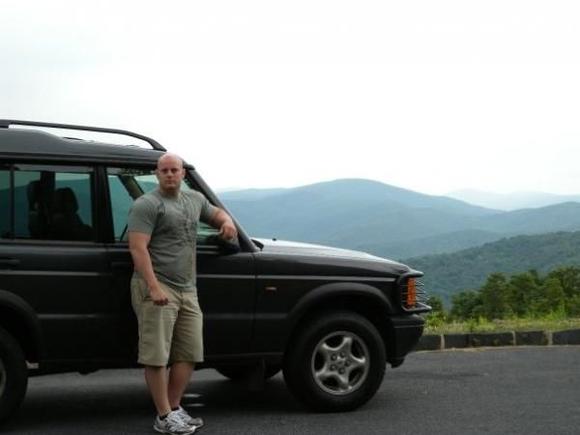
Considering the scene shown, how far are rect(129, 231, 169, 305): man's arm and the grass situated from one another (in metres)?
5.47

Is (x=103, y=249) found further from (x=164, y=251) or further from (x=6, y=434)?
(x=6, y=434)

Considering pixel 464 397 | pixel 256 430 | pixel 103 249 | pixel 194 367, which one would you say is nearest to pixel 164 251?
pixel 103 249

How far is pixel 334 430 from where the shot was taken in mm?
6242

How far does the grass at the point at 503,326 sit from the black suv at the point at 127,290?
3908 millimetres

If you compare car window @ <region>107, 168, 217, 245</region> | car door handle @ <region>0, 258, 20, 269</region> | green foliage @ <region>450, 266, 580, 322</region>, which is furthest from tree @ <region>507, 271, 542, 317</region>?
car door handle @ <region>0, 258, 20, 269</region>

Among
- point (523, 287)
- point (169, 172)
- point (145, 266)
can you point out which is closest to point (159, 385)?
point (145, 266)

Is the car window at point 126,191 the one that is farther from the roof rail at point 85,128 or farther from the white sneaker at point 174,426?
the white sneaker at point 174,426

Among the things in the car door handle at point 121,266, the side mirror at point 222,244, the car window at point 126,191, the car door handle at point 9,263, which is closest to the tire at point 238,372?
the side mirror at point 222,244

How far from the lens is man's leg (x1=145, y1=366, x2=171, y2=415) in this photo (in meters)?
5.95

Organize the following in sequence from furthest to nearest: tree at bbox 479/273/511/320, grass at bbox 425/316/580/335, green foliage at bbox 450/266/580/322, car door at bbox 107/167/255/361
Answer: tree at bbox 479/273/511/320
green foliage at bbox 450/266/580/322
grass at bbox 425/316/580/335
car door at bbox 107/167/255/361

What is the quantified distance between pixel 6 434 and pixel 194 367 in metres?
1.24

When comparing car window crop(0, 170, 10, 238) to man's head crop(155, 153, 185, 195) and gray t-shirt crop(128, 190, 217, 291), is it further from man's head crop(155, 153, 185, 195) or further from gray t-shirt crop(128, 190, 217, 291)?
man's head crop(155, 153, 185, 195)

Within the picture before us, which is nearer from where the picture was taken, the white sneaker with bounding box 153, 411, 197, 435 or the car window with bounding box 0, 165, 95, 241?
the white sneaker with bounding box 153, 411, 197, 435

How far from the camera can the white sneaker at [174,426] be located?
19.4 feet
